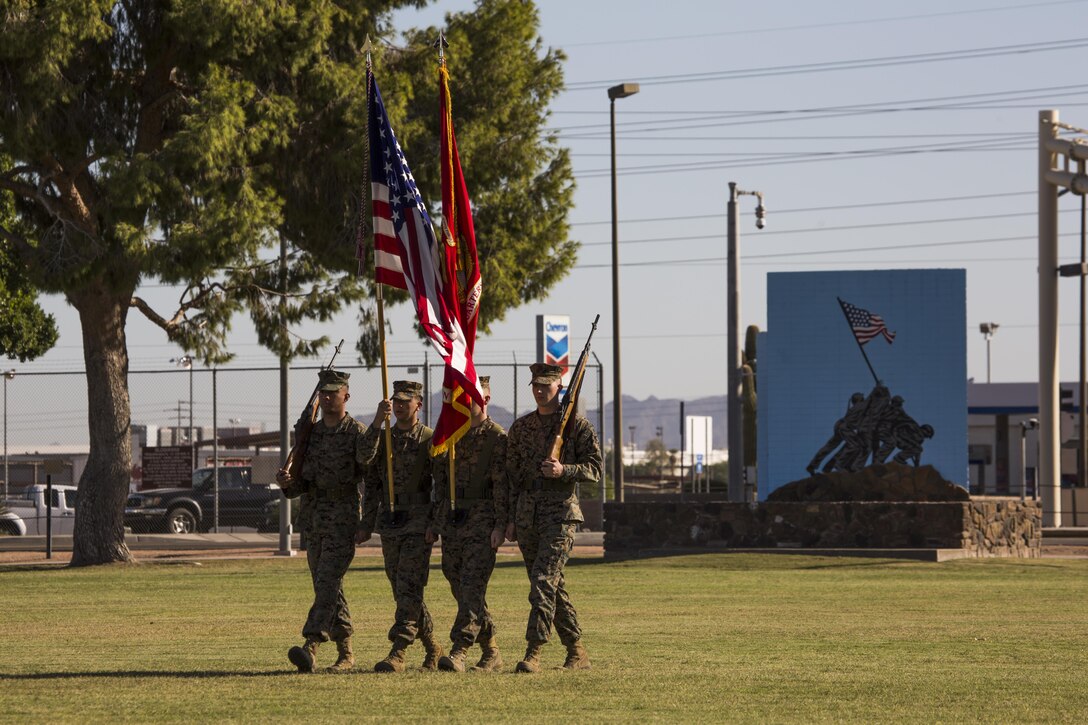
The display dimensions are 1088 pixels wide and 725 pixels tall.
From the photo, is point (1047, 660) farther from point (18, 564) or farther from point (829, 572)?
point (18, 564)

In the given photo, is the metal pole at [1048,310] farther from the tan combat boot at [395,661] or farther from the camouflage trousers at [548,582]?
the tan combat boot at [395,661]

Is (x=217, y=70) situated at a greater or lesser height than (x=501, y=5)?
lesser

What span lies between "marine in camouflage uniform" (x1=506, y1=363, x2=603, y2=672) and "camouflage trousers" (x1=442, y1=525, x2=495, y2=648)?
0.28 m

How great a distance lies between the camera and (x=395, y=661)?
1171cm

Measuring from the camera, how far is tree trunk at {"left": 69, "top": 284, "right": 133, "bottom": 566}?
27.6 m

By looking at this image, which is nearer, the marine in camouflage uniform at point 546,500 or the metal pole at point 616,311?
the marine in camouflage uniform at point 546,500

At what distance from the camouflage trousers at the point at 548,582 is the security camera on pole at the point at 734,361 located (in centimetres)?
2453

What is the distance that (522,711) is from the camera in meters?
9.68

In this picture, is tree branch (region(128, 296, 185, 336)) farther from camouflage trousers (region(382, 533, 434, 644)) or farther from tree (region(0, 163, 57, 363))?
camouflage trousers (region(382, 533, 434, 644))

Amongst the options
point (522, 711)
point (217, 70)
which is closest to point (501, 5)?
point (217, 70)

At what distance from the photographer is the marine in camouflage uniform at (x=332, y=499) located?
1184 cm

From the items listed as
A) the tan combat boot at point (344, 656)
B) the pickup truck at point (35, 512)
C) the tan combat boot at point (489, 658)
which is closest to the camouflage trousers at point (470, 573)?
the tan combat boot at point (489, 658)

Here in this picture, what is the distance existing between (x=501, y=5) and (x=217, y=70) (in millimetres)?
6041

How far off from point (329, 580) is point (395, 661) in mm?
730
